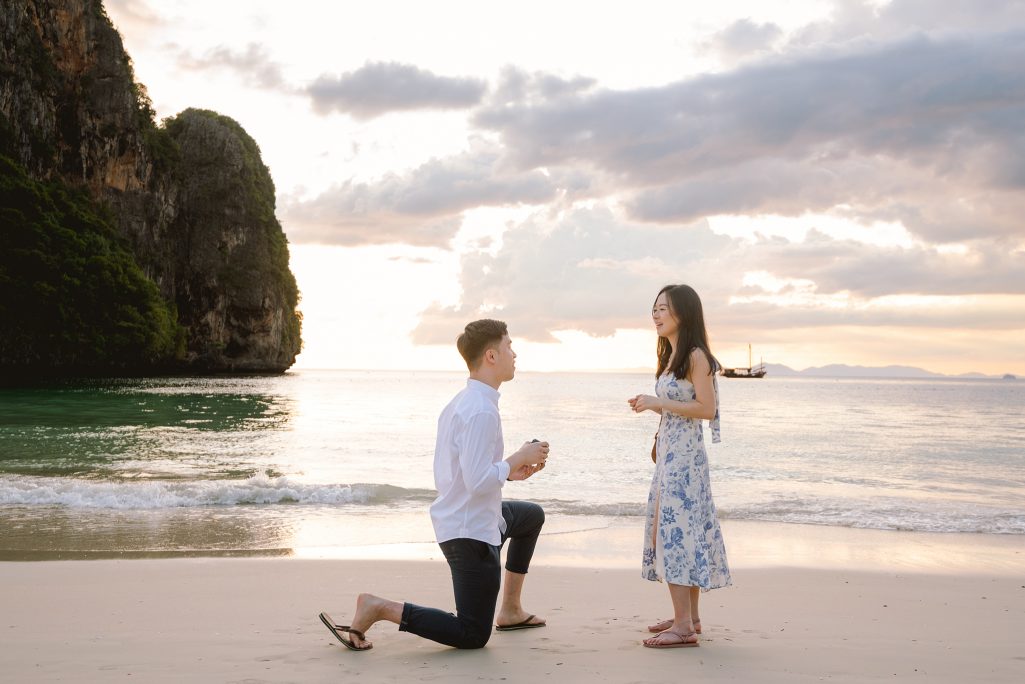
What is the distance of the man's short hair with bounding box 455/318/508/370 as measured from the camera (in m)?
4.40

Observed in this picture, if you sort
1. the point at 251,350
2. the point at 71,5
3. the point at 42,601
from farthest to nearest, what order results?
1. the point at 251,350
2. the point at 71,5
3. the point at 42,601

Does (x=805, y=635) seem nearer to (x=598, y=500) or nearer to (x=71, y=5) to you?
(x=598, y=500)

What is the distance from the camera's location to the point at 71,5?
62875 millimetres

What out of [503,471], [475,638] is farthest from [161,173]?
[503,471]

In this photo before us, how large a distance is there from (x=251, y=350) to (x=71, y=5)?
4118 cm

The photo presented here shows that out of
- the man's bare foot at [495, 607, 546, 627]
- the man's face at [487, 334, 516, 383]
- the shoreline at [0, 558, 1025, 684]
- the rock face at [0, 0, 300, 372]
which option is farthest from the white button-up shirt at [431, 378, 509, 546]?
the rock face at [0, 0, 300, 372]

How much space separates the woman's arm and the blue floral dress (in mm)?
58

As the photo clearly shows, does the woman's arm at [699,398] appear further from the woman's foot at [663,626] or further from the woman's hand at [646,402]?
the woman's foot at [663,626]

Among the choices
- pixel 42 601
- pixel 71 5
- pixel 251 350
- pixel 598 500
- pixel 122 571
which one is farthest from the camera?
pixel 251 350

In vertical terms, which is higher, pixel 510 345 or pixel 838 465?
pixel 510 345

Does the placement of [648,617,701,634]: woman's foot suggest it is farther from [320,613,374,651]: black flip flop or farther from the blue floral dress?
[320,613,374,651]: black flip flop

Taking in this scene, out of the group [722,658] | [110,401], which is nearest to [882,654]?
[722,658]

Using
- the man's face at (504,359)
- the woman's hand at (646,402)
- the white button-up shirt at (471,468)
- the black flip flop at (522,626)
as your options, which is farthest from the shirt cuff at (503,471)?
the black flip flop at (522,626)

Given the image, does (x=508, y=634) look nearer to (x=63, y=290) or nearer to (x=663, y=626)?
(x=663, y=626)
